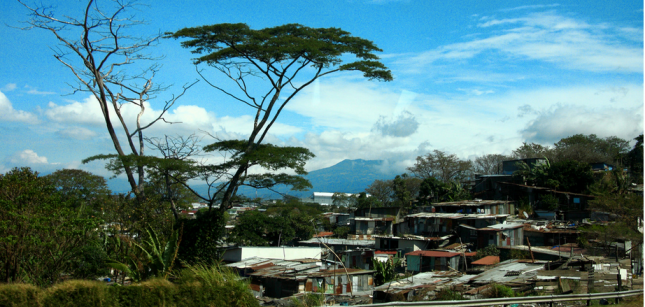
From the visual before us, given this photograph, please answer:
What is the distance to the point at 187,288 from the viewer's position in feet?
21.4

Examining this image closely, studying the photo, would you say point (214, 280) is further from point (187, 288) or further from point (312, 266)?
point (312, 266)

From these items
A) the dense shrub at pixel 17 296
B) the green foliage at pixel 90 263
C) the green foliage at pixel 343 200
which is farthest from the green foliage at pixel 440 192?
the dense shrub at pixel 17 296

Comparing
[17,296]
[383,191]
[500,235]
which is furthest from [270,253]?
[383,191]

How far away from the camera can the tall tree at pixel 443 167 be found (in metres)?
52.5

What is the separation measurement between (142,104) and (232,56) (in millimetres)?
4420

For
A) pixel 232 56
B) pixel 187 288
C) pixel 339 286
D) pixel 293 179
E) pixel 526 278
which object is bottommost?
pixel 339 286

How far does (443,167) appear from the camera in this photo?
52.6 m

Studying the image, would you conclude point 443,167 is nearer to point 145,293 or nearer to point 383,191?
point 383,191

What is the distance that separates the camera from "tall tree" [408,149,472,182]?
172 feet

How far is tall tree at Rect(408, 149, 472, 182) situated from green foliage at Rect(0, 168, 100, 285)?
46.4 m

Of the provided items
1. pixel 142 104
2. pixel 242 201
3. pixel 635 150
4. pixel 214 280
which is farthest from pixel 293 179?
pixel 635 150

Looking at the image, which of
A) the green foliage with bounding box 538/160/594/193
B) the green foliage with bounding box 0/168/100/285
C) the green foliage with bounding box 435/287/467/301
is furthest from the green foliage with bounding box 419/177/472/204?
the green foliage with bounding box 0/168/100/285

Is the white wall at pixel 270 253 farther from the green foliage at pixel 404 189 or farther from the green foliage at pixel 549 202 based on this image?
the green foliage at pixel 404 189

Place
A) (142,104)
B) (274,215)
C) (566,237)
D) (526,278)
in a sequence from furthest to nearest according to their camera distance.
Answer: (274,215) → (566,237) → (142,104) → (526,278)
